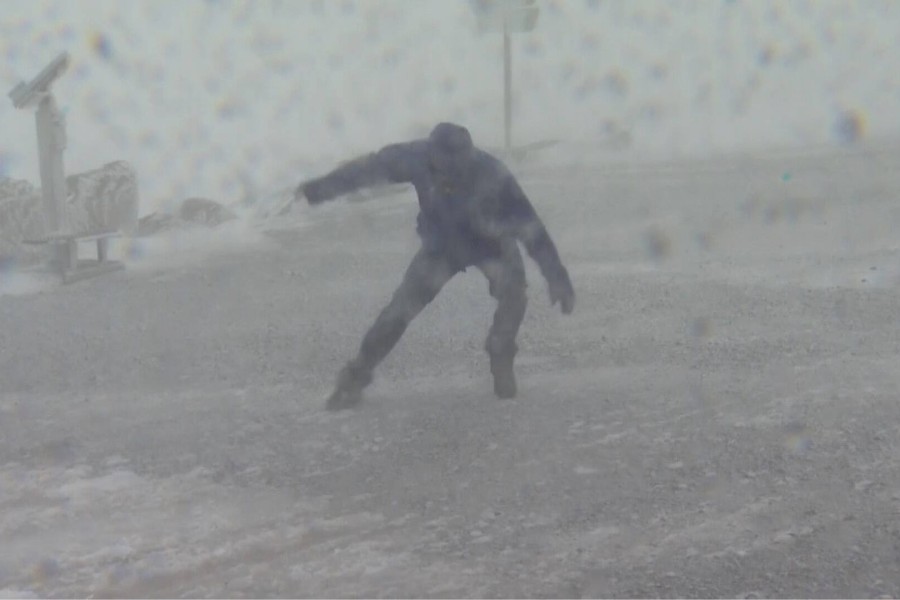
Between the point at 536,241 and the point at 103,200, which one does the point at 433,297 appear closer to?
the point at 536,241

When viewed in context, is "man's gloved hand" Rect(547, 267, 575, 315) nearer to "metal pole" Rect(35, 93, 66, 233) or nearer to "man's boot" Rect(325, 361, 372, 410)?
"man's boot" Rect(325, 361, 372, 410)

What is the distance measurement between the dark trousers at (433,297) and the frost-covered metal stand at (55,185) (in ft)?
19.4

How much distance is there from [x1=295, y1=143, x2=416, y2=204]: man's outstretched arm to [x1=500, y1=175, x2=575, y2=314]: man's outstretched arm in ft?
1.88

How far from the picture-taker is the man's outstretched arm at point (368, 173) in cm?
709

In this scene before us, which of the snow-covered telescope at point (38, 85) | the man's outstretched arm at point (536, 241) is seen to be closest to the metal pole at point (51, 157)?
the snow-covered telescope at point (38, 85)

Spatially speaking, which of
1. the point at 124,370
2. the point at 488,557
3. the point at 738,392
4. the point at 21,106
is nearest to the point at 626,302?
the point at 738,392

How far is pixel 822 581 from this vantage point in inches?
180

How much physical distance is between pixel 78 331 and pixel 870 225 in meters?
8.19

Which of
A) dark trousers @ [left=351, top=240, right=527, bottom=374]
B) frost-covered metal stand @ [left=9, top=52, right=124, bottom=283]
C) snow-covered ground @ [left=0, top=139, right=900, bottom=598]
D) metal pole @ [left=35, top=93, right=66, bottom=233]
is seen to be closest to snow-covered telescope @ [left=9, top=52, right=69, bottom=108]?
frost-covered metal stand @ [left=9, top=52, right=124, bottom=283]

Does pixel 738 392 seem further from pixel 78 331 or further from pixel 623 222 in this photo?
pixel 623 222

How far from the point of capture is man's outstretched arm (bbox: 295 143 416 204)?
709cm

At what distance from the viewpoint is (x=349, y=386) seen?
725cm

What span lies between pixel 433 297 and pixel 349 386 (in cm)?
69

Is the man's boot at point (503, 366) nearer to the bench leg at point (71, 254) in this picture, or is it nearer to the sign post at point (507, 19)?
the bench leg at point (71, 254)
